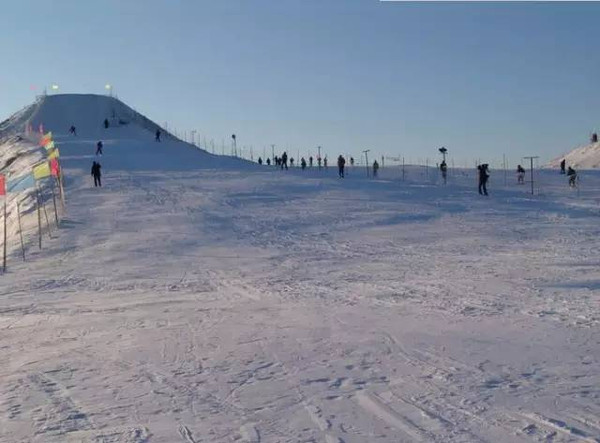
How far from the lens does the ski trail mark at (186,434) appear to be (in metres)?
6.57

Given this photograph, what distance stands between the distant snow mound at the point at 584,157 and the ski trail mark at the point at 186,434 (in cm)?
6701

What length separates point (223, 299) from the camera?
A: 14203 mm

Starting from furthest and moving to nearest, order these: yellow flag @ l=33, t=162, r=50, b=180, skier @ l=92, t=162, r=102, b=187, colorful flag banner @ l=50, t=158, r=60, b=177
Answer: skier @ l=92, t=162, r=102, b=187 < colorful flag banner @ l=50, t=158, r=60, b=177 < yellow flag @ l=33, t=162, r=50, b=180

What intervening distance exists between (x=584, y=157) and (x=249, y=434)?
240 ft

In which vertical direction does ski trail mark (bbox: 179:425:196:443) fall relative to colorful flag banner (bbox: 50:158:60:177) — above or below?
below

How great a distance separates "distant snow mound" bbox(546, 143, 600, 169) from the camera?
70.2m

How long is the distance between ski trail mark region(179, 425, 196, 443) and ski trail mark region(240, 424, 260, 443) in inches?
17.4

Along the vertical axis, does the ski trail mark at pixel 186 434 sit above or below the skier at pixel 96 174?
below

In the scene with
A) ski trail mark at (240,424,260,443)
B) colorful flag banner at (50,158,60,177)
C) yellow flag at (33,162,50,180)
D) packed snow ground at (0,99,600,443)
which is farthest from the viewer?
colorful flag banner at (50,158,60,177)

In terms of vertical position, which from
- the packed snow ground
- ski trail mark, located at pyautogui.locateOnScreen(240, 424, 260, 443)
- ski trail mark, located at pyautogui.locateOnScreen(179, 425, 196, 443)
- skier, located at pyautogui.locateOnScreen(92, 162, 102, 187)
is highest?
skier, located at pyautogui.locateOnScreen(92, 162, 102, 187)

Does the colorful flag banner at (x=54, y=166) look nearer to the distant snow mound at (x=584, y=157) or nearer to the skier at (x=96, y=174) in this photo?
the skier at (x=96, y=174)

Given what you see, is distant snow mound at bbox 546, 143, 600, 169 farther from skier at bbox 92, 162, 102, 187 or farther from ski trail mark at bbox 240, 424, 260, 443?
ski trail mark at bbox 240, 424, 260, 443

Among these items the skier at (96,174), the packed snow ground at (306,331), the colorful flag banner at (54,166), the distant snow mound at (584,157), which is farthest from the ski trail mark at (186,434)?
the distant snow mound at (584,157)

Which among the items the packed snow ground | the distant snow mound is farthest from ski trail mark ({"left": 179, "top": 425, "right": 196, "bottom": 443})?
the distant snow mound
